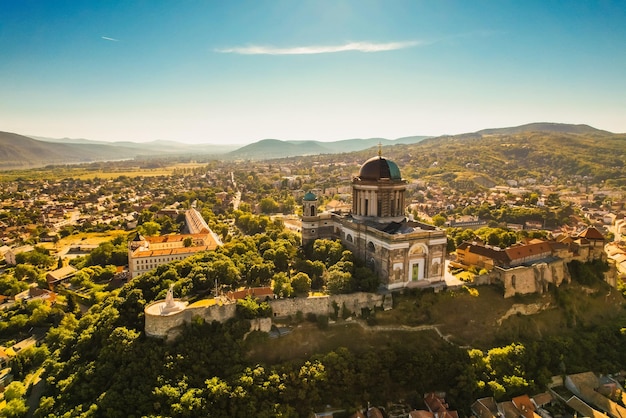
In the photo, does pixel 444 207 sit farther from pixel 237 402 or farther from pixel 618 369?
pixel 237 402

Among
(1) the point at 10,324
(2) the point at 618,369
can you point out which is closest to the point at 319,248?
(2) the point at 618,369

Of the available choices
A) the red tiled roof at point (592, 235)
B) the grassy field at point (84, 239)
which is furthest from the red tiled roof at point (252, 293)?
the grassy field at point (84, 239)

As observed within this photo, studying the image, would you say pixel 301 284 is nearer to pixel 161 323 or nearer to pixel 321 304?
pixel 321 304

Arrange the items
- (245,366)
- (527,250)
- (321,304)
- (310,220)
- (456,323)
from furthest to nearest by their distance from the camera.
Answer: (310,220)
(527,250)
(456,323)
(321,304)
(245,366)

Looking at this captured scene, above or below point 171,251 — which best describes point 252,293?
above

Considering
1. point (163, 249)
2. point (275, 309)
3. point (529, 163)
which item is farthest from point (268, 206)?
point (529, 163)

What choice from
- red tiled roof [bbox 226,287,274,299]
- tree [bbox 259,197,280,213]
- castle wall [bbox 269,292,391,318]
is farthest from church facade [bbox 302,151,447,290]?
tree [bbox 259,197,280,213]

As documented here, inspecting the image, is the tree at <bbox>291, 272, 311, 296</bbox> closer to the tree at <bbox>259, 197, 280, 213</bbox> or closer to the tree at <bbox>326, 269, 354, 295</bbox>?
the tree at <bbox>326, 269, 354, 295</bbox>
